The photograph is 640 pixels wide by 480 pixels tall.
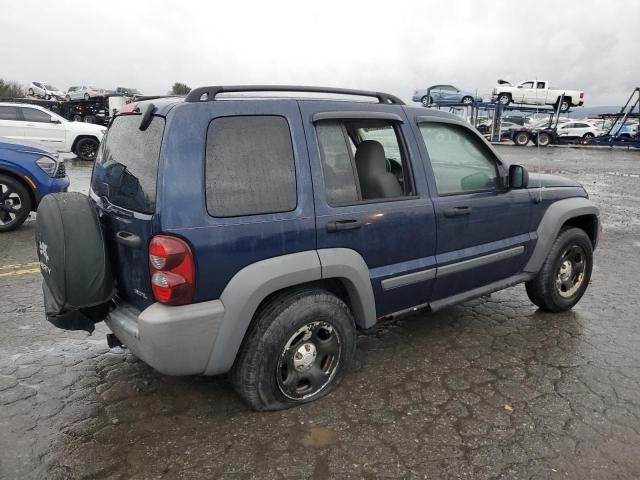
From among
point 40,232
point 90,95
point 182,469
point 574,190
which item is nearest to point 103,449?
point 182,469

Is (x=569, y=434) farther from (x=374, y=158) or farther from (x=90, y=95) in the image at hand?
(x=90, y=95)

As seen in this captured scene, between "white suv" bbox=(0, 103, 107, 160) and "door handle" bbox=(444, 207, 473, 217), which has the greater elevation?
"white suv" bbox=(0, 103, 107, 160)

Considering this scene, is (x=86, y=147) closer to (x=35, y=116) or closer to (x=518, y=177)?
(x=35, y=116)

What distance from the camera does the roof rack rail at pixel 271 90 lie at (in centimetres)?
252

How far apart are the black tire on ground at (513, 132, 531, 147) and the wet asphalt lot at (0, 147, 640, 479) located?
27.5 m

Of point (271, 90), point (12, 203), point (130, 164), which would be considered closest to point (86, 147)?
point (12, 203)

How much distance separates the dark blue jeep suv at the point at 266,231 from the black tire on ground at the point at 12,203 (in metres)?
4.27

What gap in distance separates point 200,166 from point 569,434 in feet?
7.91

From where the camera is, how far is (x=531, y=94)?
31.1 meters

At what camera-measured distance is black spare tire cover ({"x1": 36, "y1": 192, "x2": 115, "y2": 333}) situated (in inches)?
98.9

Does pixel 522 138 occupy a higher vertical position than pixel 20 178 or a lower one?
lower

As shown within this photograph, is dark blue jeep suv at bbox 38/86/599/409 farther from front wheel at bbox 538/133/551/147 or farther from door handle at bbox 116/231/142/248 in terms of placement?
front wheel at bbox 538/133/551/147

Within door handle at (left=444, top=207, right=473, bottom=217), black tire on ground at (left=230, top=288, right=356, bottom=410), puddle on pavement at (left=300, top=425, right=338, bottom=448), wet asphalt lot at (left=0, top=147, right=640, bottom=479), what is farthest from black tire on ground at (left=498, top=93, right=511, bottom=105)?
puddle on pavement at (left=300, top=425, right=338, bottom=448)

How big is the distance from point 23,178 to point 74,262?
5.01m
